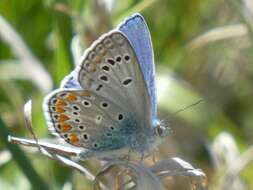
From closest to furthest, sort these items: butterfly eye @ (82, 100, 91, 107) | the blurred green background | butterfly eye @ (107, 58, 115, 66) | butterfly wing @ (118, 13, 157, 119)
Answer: butterfly wing @ (118, 13, 157, 119)
butterfly eye @ (107, 58, 115, 66)
butterfly eye @ (82, 100, 91, 107)
the blurred green background

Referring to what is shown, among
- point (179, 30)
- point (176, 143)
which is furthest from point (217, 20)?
point (176, 143)

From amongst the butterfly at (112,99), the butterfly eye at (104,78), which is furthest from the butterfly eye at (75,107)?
the butterfly eye at (104,78)

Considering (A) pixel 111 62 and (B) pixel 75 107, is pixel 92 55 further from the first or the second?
(B) pixel 75 107

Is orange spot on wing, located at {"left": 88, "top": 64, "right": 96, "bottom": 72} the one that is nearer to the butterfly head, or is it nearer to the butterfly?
the butterfly

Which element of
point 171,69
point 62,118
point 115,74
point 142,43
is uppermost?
point 142,43

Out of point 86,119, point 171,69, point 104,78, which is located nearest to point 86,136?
point 86,119

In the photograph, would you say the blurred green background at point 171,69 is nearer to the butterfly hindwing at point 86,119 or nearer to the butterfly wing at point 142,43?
the butterfly hindwing at point 86,119

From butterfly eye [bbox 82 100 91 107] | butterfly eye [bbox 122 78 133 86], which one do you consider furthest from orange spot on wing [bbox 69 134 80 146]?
butterfly eye [bbox 122 78 133 86]
